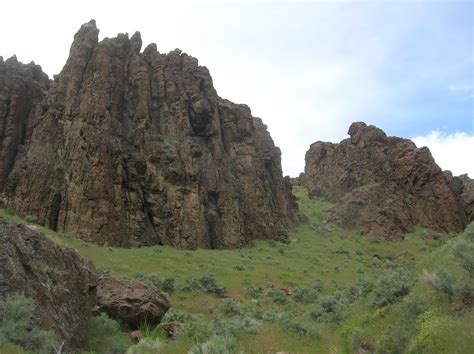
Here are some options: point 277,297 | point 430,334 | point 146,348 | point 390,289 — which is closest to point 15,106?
point 277,297

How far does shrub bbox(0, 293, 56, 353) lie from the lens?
894 centimetres

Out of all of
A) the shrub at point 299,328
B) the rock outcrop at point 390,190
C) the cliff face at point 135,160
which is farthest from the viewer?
the rock outcrop at point 390,190

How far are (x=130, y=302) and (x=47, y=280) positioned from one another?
4874 millimetres

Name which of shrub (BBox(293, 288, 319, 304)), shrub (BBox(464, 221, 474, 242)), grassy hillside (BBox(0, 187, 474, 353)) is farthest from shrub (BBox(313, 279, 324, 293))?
shrub (BBox(464, 221, 474, 242))

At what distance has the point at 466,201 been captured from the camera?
211ft

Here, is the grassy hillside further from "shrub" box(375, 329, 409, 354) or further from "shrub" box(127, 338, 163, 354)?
"shrub" box(127, 338, 163, 354)

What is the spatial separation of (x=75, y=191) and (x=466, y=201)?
52.7 m

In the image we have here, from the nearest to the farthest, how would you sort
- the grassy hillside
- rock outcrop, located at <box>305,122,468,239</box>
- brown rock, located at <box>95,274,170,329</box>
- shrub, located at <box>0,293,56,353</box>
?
1. shrub, located at <box>0,293,56,353</box>
2. the grassy hillside
3. brown rock, located at <box>95,274,170,329</box>
4. rock outcrop, located at <box>305,122,468,239</box>

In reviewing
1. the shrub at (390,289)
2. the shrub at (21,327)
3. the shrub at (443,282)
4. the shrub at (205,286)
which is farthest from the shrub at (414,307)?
the shrub at (205,286)

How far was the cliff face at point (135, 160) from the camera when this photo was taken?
120ft

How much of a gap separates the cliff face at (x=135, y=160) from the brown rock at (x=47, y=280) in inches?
852

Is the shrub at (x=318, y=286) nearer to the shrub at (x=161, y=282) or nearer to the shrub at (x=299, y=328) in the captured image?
the shrub at (x=161, y=282)

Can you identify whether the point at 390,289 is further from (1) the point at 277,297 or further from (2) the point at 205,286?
(2) the point at 205,286

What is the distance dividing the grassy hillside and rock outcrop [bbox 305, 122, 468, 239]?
3136 millimetres
